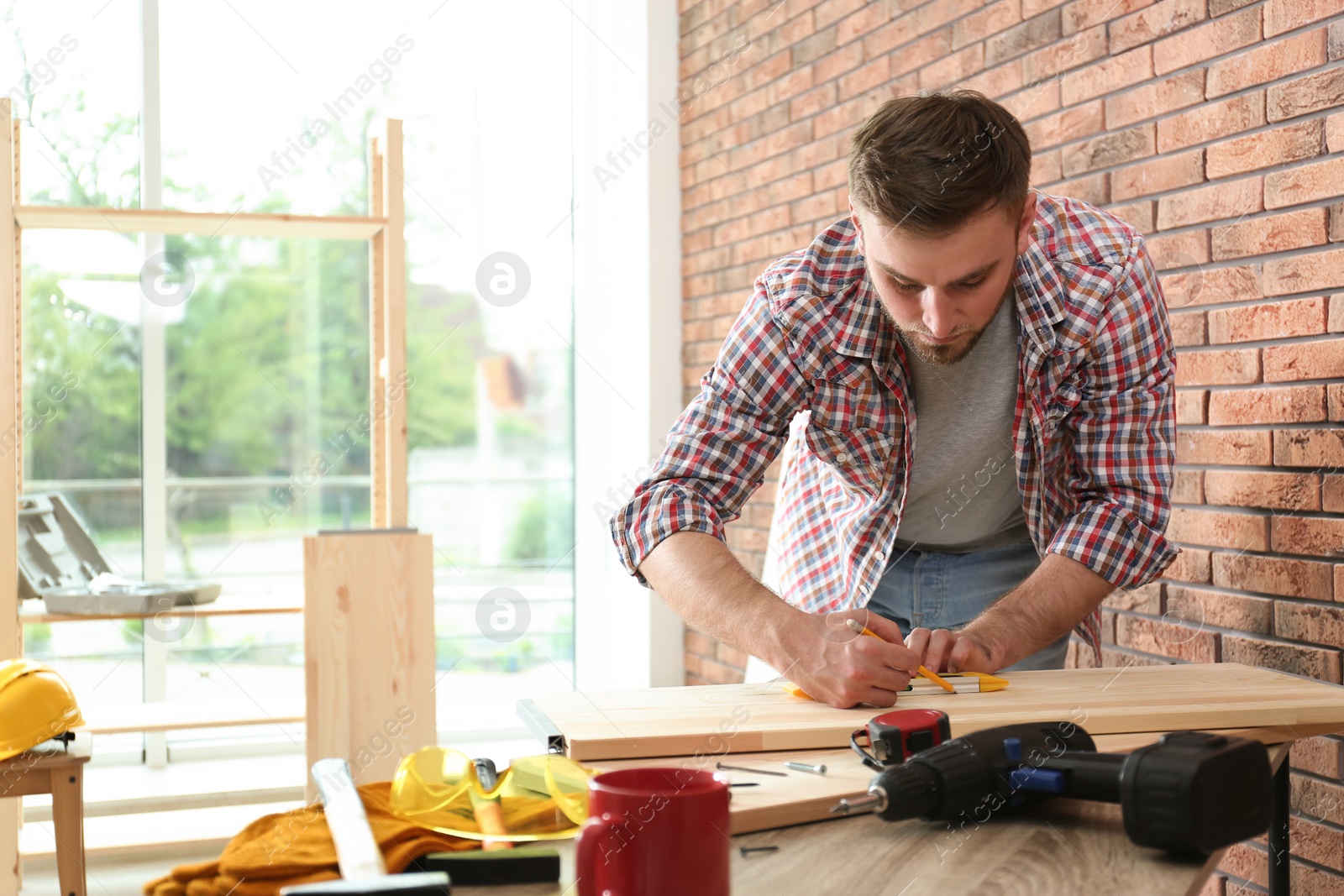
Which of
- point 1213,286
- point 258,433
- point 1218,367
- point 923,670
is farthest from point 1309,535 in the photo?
point 258,433

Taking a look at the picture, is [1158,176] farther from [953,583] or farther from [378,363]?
[378,363]

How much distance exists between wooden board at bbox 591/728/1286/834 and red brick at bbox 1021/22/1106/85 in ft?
4.71

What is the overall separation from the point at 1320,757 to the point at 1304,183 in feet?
2.82

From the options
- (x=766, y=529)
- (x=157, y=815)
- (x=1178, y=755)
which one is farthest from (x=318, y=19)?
(x=1178, y=755)

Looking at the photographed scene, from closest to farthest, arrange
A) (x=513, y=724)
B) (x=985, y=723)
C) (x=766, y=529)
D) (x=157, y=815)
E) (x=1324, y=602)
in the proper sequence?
(x=985, y=723) → (x=1324, y=602) → (x=157, y=815) → (x=766, y=529) → (x=513, y=724)

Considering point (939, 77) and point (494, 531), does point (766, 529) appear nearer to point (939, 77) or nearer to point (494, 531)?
point (494, 531)

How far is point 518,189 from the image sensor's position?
4.30 m

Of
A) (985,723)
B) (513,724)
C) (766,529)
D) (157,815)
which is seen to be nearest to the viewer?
(985,723)

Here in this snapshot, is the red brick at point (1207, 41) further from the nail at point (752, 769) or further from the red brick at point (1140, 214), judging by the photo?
the nail at point (752, 769)

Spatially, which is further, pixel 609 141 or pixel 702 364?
pixel 609 141

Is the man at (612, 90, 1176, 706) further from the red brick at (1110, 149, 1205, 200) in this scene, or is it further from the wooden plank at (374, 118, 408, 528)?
the wooden plank at (374, 118, 408, 528)

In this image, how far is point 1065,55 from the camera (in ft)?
7.50

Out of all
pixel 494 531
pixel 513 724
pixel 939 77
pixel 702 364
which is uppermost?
pixel 939 77

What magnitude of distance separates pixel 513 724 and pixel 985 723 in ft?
10.8
